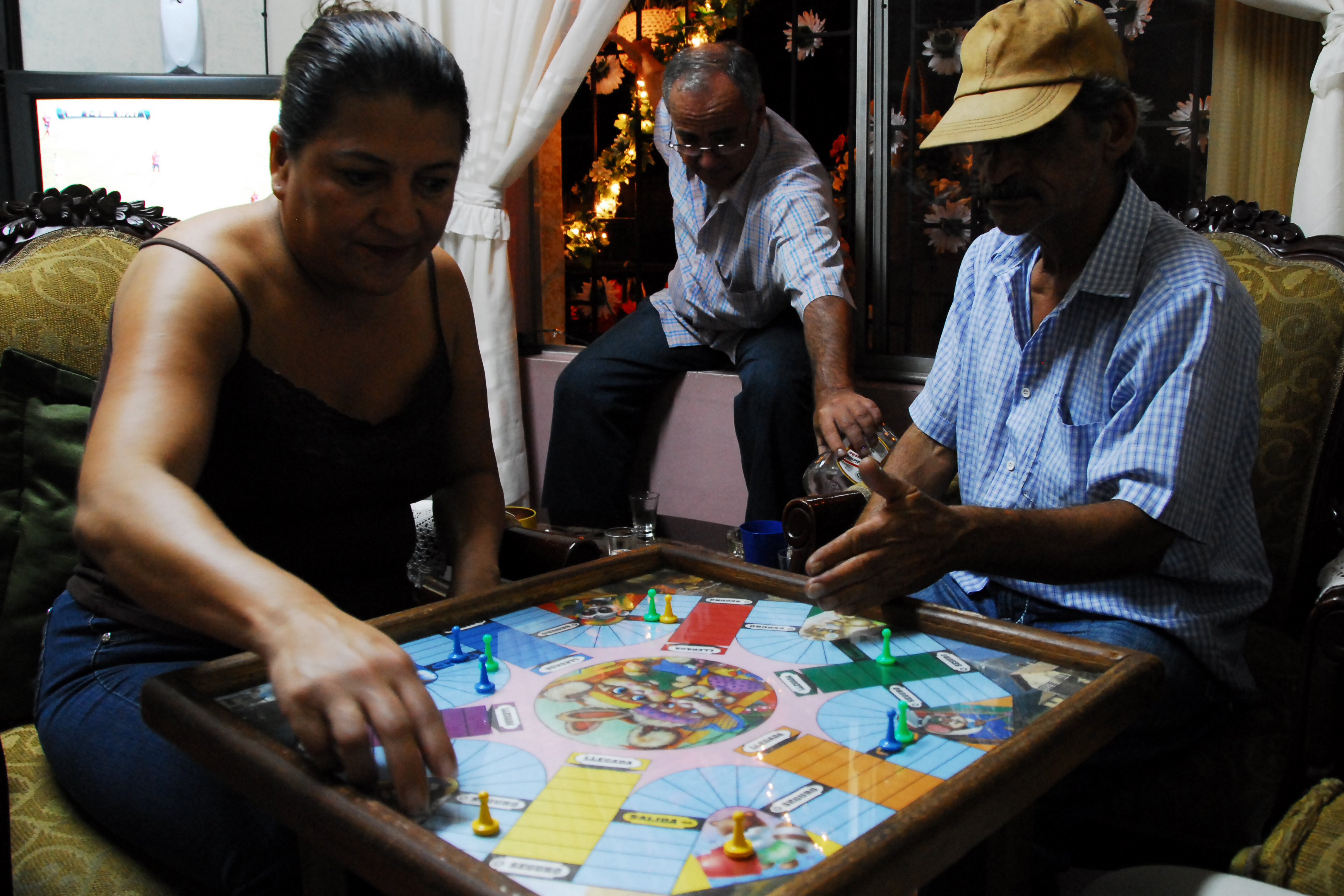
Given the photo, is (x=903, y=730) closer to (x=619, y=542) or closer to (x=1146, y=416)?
(x=1146, y=416)

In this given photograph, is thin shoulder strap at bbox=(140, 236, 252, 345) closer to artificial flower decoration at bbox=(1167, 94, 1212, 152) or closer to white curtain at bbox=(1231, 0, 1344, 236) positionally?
white curtain at bbox=(1231, 0, 1344, 236)

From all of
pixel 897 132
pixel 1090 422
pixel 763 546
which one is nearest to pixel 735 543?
pixel 763 546

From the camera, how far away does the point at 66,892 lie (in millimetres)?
1016

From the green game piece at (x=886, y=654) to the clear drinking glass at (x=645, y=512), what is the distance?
1.20 m

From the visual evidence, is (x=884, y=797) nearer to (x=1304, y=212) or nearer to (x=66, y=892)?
(x=66, y=892)

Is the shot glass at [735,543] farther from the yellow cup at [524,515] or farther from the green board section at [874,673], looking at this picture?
the green board section at [874,673]

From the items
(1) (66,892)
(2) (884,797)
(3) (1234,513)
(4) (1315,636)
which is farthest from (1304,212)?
(1) (66,892)

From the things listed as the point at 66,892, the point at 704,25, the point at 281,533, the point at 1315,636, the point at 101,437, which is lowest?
the point at 66,892

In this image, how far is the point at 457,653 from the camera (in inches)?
41.9

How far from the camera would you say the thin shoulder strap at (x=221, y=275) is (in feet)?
3.92

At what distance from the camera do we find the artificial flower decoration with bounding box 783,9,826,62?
9.78 ft

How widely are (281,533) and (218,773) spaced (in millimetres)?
484

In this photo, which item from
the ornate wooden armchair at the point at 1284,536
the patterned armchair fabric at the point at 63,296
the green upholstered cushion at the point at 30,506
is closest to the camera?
the ornate wooden armchair at the point at 1284,536

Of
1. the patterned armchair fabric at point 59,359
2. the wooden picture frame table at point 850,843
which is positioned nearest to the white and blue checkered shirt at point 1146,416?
the wooden picture frame table at point 850,843
